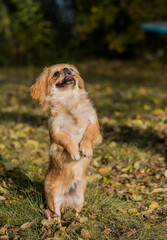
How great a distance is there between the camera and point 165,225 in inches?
100

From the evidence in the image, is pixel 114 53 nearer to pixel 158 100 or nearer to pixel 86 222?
pixel 158 100

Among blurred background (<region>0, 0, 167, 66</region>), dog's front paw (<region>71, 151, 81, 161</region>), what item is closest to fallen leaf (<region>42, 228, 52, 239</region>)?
dog's front paw (<region>71, 151, 81, 161</region>)

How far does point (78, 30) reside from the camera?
1189cm

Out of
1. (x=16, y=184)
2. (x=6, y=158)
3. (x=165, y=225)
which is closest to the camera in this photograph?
(x=165, y=225)

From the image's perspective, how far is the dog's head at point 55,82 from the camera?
2643 millimetres

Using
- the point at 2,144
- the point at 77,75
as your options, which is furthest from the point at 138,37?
the point at 77,75

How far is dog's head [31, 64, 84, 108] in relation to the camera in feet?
8.67

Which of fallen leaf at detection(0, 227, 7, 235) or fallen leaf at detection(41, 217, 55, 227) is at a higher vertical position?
fallen leaf at detection(41, 217, 55, 227)

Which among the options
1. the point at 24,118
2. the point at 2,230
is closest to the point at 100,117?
the point at 24,118

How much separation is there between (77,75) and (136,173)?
1490mm

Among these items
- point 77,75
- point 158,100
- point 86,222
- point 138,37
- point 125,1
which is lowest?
point 86,222

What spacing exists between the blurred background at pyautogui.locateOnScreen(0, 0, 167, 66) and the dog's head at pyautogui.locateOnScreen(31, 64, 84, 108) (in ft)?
26.9

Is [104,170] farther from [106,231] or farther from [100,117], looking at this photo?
[100,117]

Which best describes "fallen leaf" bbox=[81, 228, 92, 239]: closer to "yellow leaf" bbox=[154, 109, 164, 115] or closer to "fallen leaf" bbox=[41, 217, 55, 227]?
"fallen leaf" bbox=[41, 217, 55, 227]
